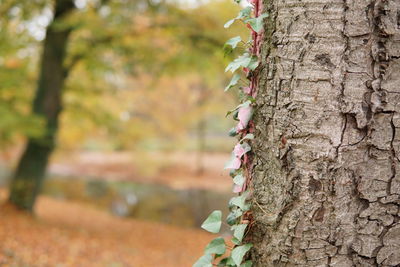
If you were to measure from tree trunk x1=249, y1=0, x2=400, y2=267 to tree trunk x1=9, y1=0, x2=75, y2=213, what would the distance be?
6.81m

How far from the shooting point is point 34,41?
7207 mm

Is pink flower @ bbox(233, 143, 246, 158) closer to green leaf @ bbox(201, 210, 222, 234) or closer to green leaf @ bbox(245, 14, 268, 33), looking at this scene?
green leaf @ bbox(201, 210, 222, 234)

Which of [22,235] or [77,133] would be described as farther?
[77,133]

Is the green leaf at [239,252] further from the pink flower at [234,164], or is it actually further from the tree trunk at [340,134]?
the pink flower at [234,164]

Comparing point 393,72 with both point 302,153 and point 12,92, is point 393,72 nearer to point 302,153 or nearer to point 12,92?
point 302,153

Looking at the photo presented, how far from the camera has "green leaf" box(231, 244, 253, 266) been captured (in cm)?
120

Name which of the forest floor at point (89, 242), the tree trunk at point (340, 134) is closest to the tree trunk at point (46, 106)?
the forest floor at point (89, 242)

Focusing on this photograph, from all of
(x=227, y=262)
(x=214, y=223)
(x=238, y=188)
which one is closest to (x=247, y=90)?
(x=238, y=188)

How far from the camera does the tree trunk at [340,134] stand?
41.7 inches

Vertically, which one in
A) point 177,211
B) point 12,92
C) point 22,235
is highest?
point 12,92

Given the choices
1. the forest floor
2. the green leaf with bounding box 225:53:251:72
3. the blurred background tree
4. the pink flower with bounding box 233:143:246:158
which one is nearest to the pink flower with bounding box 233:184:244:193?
the pink flower with bounding box 233:143:246:158

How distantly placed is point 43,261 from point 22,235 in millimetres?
1385

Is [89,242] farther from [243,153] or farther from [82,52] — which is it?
[243,153]

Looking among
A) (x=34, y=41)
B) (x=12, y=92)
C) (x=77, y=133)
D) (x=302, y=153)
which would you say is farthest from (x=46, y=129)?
(x=302, y=153)
